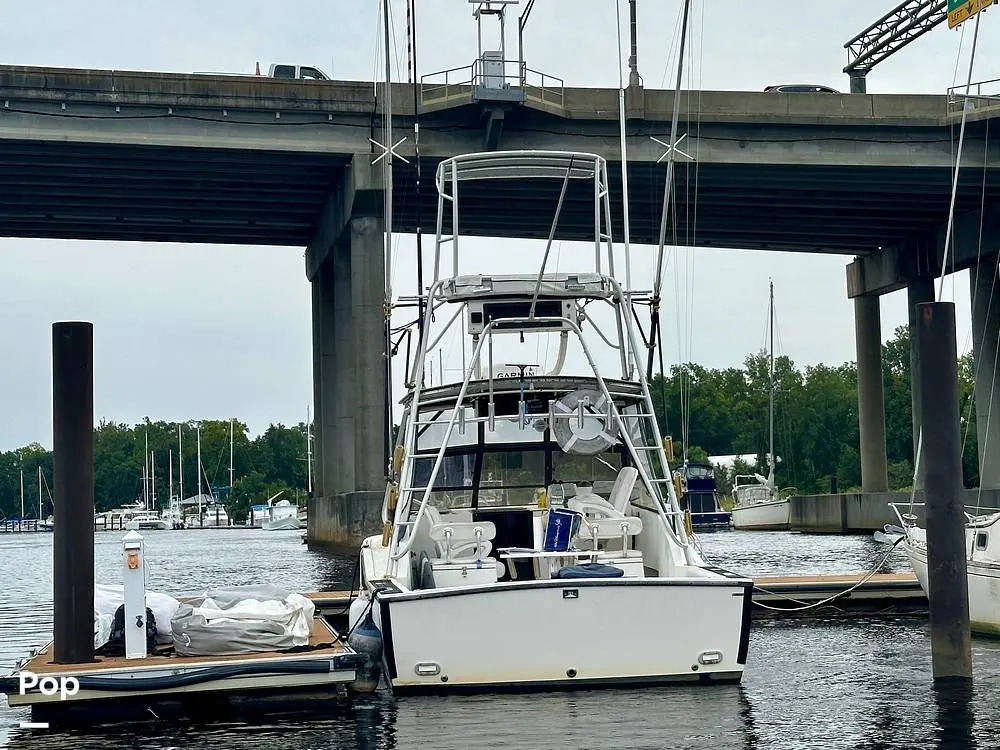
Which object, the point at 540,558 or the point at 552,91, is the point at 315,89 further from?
the point at 540,558

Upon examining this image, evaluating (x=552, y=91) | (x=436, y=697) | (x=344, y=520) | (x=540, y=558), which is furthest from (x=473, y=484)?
(x=344, y=520)

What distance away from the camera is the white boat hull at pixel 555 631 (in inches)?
517

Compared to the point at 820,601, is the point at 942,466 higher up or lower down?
higher up

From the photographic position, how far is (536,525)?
17062 millimetres

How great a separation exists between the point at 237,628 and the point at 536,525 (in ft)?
15.3

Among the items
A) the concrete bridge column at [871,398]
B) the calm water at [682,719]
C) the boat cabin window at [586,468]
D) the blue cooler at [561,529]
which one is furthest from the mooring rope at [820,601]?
the concrete bridge column at [871,398]

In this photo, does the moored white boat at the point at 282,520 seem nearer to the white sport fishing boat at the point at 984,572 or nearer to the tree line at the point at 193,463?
the tree line at the point at 193,463

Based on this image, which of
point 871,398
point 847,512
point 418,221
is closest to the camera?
point 418,221

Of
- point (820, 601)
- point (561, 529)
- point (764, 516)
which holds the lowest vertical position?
point (764, 516)

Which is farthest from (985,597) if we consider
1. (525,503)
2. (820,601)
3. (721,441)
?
(721,441)

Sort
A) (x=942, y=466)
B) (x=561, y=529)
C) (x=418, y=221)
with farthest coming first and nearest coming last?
(x=418, y=221), (x=561, y=529), (x=942, y=466)

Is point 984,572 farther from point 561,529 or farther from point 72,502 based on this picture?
point 72,502

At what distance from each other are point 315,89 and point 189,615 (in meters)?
34.2

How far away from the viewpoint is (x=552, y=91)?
4491 centimetres
